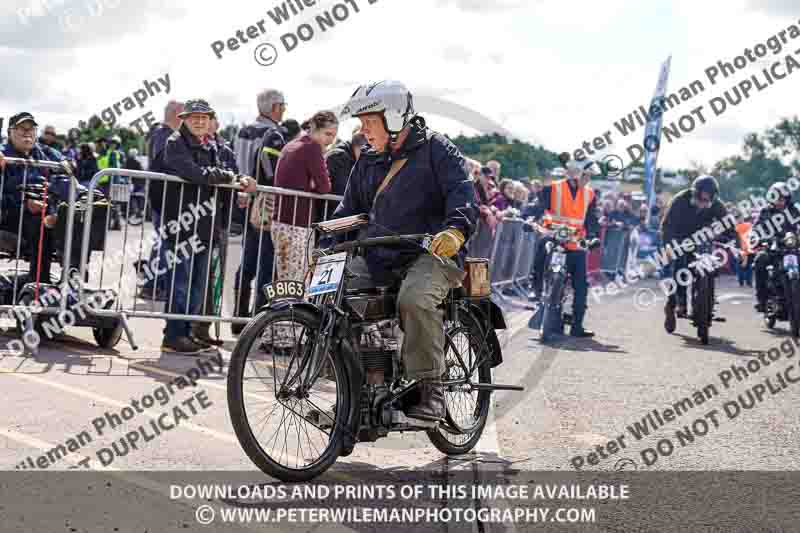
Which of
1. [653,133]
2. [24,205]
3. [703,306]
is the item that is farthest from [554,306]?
[653,133]

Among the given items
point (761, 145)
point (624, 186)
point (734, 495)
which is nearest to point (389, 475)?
point (734, 495)

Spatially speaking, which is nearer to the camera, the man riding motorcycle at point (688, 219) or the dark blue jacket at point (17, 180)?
the dark blue jacket at point (17, 180)

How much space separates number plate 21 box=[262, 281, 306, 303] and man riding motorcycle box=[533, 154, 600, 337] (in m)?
7.97

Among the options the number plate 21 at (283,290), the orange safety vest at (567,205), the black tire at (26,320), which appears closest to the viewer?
the number plate 21 at (283,290)

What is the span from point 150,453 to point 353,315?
1264 millimetres

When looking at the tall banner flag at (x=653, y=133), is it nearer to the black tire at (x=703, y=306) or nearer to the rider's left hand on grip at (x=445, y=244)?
the black tire at (x=703, y=306)

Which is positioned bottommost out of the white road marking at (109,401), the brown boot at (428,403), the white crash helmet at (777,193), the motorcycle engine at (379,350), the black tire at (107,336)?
the white road marking at (109,401)

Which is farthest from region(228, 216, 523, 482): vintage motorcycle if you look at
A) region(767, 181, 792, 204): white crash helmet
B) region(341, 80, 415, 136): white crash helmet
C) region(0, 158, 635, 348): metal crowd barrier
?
region(767, 181, 792, 204): white crash helmet

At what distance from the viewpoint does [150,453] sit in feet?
18.4

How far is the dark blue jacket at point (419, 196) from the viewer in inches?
226

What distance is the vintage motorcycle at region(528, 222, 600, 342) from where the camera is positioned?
12773 mm

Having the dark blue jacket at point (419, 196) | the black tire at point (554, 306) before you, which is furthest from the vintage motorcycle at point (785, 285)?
the dark blue jacket at point (419, 196)

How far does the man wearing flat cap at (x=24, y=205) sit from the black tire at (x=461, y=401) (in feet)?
13.3

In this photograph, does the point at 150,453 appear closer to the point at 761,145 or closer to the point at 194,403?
the point at 194,403
